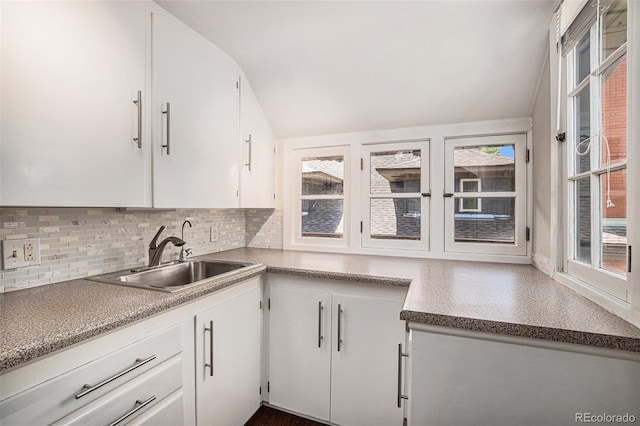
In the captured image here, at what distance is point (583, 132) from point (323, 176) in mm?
1609

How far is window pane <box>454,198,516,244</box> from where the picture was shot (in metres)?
2.02

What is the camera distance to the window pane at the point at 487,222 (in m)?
2.02

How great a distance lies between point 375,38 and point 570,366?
1650mm

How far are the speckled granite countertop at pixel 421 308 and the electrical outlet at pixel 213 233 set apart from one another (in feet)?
2.40

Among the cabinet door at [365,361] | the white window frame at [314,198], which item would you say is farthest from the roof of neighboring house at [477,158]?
the cabinet door at [365,361]

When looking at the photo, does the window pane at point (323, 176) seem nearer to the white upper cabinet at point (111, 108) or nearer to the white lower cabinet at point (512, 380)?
the white upper cabinet at point (111, 108)

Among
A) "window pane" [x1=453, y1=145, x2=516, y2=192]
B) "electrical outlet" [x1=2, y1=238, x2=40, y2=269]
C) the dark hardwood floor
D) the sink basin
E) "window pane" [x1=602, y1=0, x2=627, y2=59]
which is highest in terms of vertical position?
"window pane" [x1=602, y1=0, x2=627, y2=59]

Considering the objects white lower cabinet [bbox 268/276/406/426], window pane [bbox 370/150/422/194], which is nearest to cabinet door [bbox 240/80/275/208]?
white lower cabinet [bbox 268/276/406/426]

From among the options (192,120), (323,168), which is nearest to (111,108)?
(192,120)

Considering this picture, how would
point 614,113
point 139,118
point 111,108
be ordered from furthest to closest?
point 139,118, point 111,108, point 614,113

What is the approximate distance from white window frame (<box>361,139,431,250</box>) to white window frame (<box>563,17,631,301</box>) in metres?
0.88

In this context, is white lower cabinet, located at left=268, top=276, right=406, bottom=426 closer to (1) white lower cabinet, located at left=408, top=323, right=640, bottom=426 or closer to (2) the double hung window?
(1) white lower cabinet, located at left=408, top=323, right=640, bottom=426

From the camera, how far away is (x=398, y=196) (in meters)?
2.26

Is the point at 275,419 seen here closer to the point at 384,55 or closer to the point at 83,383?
the point at 83,383
